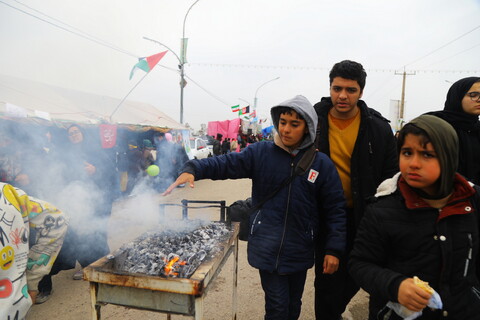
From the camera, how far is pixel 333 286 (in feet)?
7.78

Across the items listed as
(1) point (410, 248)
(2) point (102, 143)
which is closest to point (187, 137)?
(2) point (102, 143)

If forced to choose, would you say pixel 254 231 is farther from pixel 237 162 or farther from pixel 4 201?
pixel 4 201

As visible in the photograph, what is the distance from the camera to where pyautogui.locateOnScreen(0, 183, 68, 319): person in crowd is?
165 centimetres

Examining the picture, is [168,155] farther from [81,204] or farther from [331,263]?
[331,263]

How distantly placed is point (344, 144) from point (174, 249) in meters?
1.67

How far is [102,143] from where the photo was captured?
7.00 meters

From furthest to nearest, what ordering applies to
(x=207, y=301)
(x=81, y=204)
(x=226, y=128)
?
(x=226, y=128) < (x=81, y=204) < (x=207, y=301)

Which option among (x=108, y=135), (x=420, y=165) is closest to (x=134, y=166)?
(x=108, y=135)

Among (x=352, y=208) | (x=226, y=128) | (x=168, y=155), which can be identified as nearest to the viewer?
(x=352, y=208)

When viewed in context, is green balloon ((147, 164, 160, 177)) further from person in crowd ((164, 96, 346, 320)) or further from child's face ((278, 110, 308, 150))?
child's face ((278, 110, 308, 150))

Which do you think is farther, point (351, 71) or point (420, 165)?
point (351, 71)

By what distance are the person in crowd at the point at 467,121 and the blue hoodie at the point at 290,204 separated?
Answer: 3.91ft

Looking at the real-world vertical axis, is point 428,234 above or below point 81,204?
above

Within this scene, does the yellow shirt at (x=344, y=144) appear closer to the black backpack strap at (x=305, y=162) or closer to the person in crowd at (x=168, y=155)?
the black backpack strap at (x=305, y=162)
